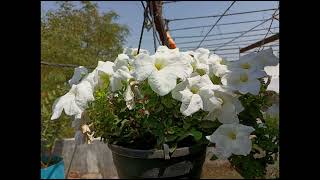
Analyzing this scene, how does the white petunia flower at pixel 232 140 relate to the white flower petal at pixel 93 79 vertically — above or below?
below

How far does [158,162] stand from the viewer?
0.65 metres

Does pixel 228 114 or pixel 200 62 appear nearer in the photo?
pixel 228 114

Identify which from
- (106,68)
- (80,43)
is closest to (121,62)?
(106,68)

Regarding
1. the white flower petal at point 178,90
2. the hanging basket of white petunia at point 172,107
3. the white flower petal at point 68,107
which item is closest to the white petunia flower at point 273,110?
the hanging basket of white petunia at point 172,107

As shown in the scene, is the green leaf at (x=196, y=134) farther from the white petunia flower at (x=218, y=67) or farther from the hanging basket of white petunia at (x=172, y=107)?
the white petunia flower at (x=218, y=67)

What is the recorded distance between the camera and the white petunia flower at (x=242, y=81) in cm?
61

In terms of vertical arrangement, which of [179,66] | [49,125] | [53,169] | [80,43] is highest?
[80,43]

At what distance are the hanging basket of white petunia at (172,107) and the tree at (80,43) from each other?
114cm

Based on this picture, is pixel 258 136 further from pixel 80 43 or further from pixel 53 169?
pixel 53 169

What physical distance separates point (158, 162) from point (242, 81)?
0.84 ft
